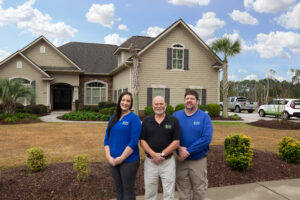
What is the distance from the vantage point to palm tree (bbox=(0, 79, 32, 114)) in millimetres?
13336

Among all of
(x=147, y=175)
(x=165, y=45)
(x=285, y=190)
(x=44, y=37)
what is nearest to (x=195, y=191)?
(x=147, y=175)

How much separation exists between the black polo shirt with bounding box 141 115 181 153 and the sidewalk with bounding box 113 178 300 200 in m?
1.27

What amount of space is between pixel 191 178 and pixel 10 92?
14.0 m

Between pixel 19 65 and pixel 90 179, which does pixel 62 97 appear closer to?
pixel 19 65

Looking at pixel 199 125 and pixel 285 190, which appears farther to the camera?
pixel 285 190

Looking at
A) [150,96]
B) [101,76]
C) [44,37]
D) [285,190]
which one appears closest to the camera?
[285,190]

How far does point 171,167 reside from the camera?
113 inches

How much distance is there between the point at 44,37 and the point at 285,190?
67.2ft

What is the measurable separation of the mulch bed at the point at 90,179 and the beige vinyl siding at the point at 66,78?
16.5m

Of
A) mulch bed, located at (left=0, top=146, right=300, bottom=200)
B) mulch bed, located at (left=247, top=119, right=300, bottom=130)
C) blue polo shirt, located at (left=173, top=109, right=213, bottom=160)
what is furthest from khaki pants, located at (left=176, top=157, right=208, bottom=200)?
mulch bed, located at (left=247, top=119, right=300, bottom=130)

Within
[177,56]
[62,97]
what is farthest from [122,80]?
[62,97]

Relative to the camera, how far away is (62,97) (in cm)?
2245

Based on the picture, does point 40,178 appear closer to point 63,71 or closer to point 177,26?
point 177,26

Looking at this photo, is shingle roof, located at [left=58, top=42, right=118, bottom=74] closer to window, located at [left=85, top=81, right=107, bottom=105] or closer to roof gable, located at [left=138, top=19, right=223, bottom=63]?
window, located at [left=85, top=81, right=107, bottom=105]
